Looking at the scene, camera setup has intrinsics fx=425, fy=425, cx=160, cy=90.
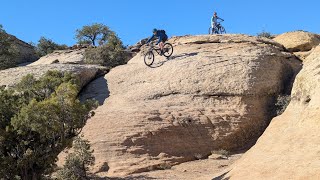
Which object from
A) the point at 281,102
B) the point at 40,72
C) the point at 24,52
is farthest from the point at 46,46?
the point at 281,102

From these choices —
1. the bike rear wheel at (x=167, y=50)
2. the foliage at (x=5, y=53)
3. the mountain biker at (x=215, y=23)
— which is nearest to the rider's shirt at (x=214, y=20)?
the mountain biker at (x=215, y=23)

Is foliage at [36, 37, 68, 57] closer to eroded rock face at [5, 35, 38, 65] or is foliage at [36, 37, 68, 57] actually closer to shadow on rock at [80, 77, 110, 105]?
eroded rock face at [5, 35, 38, 65]

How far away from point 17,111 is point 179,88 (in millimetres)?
10264

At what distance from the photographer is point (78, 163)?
1534cm

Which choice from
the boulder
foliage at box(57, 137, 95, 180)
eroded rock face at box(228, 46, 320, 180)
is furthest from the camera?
the boulder

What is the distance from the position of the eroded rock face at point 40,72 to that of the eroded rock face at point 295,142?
13254mm

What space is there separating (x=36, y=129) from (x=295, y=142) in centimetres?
687

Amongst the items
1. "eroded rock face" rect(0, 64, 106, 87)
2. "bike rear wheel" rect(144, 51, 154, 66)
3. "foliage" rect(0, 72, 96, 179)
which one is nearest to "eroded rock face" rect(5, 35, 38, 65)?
"eroded rock face" rect(0, 64, 106, 87)

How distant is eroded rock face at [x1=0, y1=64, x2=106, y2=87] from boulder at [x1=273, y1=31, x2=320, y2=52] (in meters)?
12.5

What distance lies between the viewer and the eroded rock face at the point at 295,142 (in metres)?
9.73

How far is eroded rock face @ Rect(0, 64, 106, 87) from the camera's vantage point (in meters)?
22.2

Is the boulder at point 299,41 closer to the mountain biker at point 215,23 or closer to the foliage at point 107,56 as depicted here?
the mountain biker at point 215,23

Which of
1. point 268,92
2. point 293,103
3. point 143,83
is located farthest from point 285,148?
point 143,83

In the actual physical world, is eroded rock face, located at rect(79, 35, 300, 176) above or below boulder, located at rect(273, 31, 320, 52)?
below
